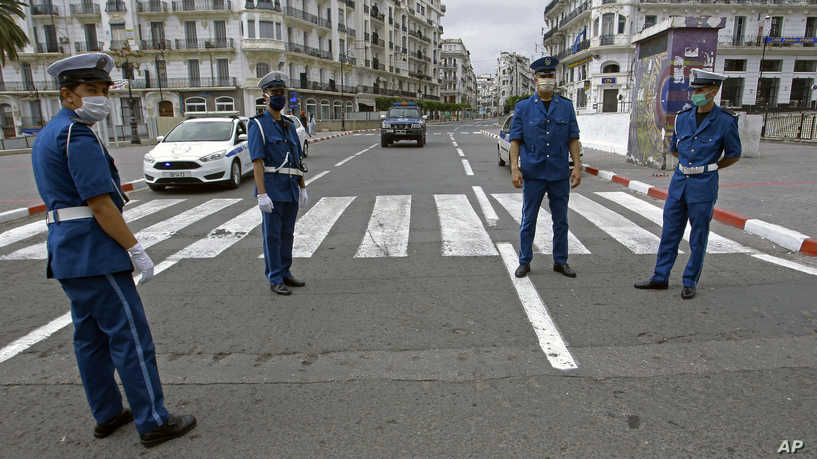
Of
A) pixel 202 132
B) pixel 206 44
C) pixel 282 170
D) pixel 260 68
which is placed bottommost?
pixel 282 170

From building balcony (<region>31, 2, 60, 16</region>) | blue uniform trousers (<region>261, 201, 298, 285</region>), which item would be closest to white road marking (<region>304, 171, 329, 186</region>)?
blue uniform trousers (<region>261, 201, 298, 285</region>)

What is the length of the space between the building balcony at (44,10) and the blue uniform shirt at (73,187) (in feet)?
200

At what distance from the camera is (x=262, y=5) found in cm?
5025

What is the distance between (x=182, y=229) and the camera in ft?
26.6

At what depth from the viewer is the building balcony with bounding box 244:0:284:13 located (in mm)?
49812

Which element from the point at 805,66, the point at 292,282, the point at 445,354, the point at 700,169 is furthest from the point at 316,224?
the point at 805,66

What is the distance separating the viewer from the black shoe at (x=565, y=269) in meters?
5.54

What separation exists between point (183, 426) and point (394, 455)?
119cm

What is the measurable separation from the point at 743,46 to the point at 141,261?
57.4 metres

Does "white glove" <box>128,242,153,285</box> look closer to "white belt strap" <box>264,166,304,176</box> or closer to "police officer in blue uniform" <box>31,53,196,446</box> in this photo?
"police officer in blue uniform" <box>31,53,196,446</box>

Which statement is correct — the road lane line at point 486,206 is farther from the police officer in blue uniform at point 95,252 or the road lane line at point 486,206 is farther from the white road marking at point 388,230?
the police officer in blue uniform at point 95,252

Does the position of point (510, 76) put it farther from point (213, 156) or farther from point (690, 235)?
point (690, 235)

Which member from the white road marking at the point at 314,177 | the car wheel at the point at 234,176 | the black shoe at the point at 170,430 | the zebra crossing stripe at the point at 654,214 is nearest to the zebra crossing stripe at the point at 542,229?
the zebra crossing stripe at the point at 654,214

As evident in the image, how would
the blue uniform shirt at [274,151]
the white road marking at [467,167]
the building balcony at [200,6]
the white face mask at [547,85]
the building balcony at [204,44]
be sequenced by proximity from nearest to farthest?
the blue uniform shirt at [274,151] < the white face mask at [547,85] < the white road marking at [467,167] < the building balcony at [200,6] < the building balcony at [204,44]
